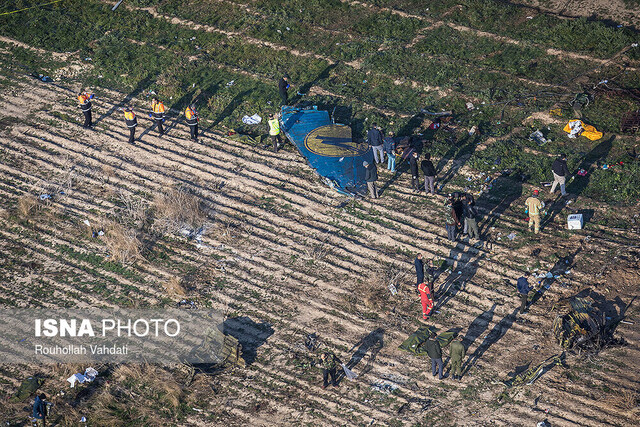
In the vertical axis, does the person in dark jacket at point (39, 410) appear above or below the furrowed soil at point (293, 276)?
below

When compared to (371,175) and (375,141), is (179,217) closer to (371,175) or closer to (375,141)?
(371,175)

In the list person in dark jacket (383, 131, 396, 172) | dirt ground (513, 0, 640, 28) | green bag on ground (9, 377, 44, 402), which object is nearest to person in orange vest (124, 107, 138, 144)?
person in dark jacket (383, 131, 396, 172)

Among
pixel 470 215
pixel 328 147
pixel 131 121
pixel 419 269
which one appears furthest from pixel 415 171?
pixel 131 121

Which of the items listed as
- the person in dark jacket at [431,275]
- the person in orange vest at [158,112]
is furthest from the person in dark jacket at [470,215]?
the person in orange vest at [158,112]

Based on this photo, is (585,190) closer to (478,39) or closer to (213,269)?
(478,39)

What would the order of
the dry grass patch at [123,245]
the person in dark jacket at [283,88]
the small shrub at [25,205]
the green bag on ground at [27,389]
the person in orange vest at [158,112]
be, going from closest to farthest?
1. the green bag on ground at [27,389]
2. the dry grass patch at [123,245]
3. the small shrub at [25,205]
4. the person in orange vest at [158,112]
5. the person in dark jacket at [283,88]

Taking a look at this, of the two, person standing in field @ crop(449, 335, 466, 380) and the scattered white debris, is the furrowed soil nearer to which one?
the scattered white debris

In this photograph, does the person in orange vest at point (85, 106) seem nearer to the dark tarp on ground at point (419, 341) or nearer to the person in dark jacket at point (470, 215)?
the person in dark jacket at point (470, 215)
